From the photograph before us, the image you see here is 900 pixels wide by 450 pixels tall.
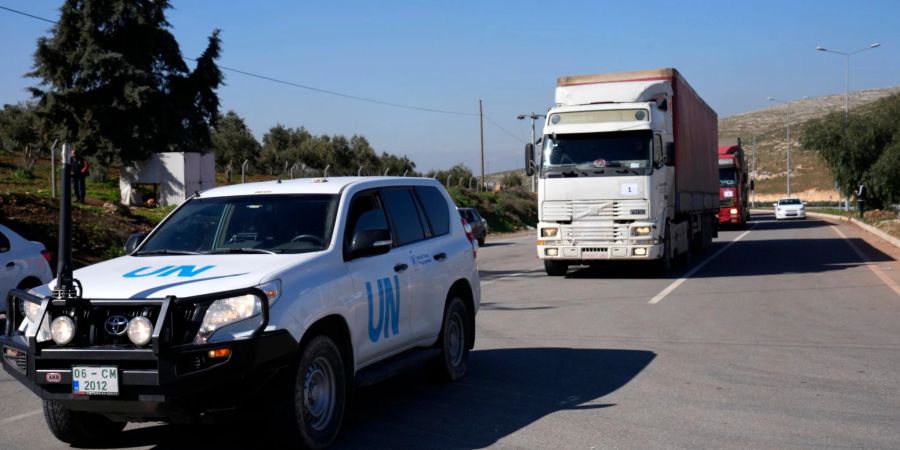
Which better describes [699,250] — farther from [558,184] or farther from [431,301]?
[431,301]

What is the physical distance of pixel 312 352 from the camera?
236 inches

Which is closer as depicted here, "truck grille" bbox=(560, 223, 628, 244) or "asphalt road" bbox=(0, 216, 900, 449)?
"asphalt road" bbox=(0, 216, 900, 449)

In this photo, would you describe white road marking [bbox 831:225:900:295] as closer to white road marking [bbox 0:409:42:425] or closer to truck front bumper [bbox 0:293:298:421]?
truck front bumper [bbox 0:293:298:421]

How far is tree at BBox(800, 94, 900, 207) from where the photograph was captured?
56219 mm

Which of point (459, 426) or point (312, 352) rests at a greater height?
point (312, 352)

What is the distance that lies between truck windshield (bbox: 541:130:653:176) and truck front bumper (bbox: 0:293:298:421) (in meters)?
13.5

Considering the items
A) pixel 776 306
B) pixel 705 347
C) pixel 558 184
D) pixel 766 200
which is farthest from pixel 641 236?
pixel 766 200

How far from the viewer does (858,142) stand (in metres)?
56.3

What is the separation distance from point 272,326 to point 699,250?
23.0m

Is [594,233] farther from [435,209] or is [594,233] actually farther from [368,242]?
[368,242]

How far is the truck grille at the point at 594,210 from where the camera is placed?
18.4 meters

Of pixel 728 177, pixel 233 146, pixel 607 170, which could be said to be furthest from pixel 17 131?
pixel 607 170

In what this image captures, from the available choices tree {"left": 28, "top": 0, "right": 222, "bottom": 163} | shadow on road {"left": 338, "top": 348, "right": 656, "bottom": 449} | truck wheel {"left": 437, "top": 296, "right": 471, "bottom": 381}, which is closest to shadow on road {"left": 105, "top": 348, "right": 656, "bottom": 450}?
shadow on road {"left": 338, "top": 348, "right": 656, "bottom": 449}

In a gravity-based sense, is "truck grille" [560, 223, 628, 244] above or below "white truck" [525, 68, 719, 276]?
below
